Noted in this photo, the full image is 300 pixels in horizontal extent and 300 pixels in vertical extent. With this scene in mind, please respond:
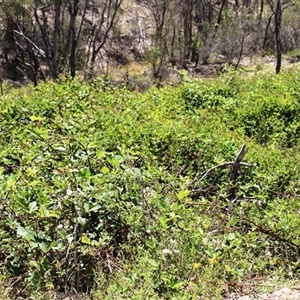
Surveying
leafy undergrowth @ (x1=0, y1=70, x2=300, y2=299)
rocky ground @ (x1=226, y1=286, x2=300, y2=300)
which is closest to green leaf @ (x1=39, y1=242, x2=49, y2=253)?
leafy undergrowth @ (x1=0, y1=70, x2=300, y2=299)

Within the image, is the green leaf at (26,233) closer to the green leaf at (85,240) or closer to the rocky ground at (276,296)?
the green leaf at (85,240)

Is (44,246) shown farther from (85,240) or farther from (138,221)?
(138,221)

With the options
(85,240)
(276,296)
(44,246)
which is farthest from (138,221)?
(276,296)

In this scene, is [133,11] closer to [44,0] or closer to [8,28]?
[8,28]

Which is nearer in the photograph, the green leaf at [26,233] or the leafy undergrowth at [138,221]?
the green leaf at [26,233]

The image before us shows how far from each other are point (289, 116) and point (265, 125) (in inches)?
24.4

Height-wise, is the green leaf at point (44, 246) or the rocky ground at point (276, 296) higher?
the green leaf at point (44, 246)

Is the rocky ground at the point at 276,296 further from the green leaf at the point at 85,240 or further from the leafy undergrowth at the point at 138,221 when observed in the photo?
the green leaf at the point at 85,240

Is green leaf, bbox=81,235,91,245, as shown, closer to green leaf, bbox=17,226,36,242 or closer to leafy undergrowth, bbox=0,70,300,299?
leafy undergrowth, bbox=0,70,300,299

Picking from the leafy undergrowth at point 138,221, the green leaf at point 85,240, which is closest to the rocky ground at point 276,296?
the leafy undergrowth at point 138,221

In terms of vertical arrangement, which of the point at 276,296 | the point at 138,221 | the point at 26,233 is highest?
the point at 26,233

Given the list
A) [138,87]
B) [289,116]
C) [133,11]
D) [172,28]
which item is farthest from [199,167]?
[133,11]

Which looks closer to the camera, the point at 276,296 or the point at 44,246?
the point at 44,246

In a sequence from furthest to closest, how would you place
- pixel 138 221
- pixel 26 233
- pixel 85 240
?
pixel 138 221, pixel 85 240, pixel 26 233
